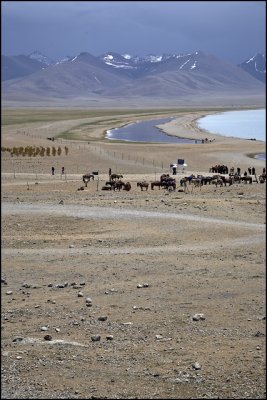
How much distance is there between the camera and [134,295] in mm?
14477

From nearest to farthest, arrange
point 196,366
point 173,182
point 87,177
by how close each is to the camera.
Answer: point 196,366
point 173,182
point 87,177

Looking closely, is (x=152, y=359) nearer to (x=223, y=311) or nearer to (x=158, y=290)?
(x=223, y=311)

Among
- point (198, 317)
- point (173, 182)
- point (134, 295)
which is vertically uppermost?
point (173, 182)

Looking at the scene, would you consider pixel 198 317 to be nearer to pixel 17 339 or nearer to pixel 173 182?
pixel 17 339

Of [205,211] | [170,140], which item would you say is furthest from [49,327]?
[170,140]

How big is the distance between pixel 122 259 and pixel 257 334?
5.96 meters

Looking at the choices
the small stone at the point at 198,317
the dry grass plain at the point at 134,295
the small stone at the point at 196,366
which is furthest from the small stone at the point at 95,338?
the small stone at the point at 198,317

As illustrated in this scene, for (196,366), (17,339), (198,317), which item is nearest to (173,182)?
(198,317)

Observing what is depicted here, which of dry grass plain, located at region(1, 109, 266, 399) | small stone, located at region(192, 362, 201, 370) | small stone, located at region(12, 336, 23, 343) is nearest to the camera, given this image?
dry grass plain, located at region(1, 109, 266, 399)

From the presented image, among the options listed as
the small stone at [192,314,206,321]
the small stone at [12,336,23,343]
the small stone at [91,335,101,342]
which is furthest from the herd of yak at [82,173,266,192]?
the small stone at [12,336,23,343]

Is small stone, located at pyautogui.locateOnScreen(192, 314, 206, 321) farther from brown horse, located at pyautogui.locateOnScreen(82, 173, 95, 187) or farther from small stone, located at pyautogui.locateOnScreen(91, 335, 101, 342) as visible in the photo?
brown horse, located at pyautogui.locateOnScreen(82, 173, 95, 187)

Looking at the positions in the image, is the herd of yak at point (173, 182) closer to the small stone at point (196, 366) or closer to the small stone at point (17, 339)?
the small stone at point (17, 339)

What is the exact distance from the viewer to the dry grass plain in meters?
10.2

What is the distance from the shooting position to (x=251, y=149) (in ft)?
194
